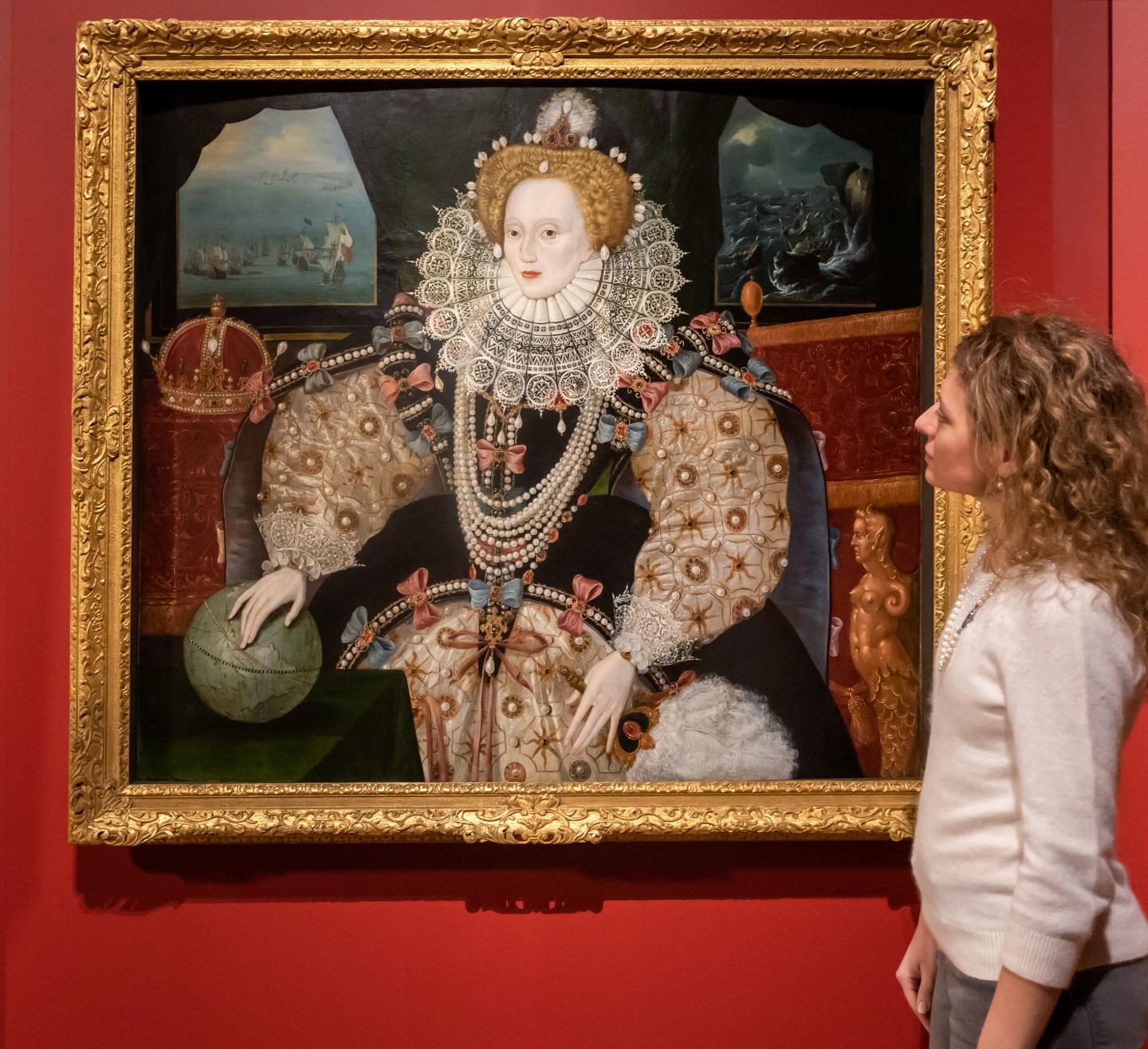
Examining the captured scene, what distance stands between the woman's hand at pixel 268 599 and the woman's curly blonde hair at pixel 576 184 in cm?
69

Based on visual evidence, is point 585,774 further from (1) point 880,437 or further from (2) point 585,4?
(2) point 585,4

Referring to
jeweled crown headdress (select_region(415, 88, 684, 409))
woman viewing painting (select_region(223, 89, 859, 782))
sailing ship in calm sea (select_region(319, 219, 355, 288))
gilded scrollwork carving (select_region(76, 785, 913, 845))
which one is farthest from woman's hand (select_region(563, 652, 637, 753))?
sailing ship in calm sea (select_region(319, 219, 355, 288))

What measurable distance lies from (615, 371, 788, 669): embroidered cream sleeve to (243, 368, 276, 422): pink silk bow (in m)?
0.64

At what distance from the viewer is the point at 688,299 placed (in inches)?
67.3

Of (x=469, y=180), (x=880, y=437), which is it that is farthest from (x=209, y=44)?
(x=880, y=437)

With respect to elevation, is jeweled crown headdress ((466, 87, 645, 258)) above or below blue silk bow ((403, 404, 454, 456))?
above

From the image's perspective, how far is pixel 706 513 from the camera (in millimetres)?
1716

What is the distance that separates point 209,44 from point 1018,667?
1.59 metres

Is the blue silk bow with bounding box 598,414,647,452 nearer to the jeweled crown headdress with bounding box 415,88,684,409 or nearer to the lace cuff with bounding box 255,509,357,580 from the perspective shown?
the jeweled crown headdress with bounding box 415,88,684,409

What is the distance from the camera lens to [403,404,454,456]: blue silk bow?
5.62 ft

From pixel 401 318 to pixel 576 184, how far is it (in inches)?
14.9

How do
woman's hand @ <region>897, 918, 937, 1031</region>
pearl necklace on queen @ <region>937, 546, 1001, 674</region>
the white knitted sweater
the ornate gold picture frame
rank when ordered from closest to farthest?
the white knitted sweater → pearl necklace on queen @ <region>937, 546, 1001, 674</region> → woman's hand @ <region>897, 918, 937, 1031</region> → the ornate gold picture frame

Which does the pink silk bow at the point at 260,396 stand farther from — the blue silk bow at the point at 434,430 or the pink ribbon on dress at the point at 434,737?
the pink ribbon on dress at the point at 434,737

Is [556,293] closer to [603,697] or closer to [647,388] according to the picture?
[647,388]
